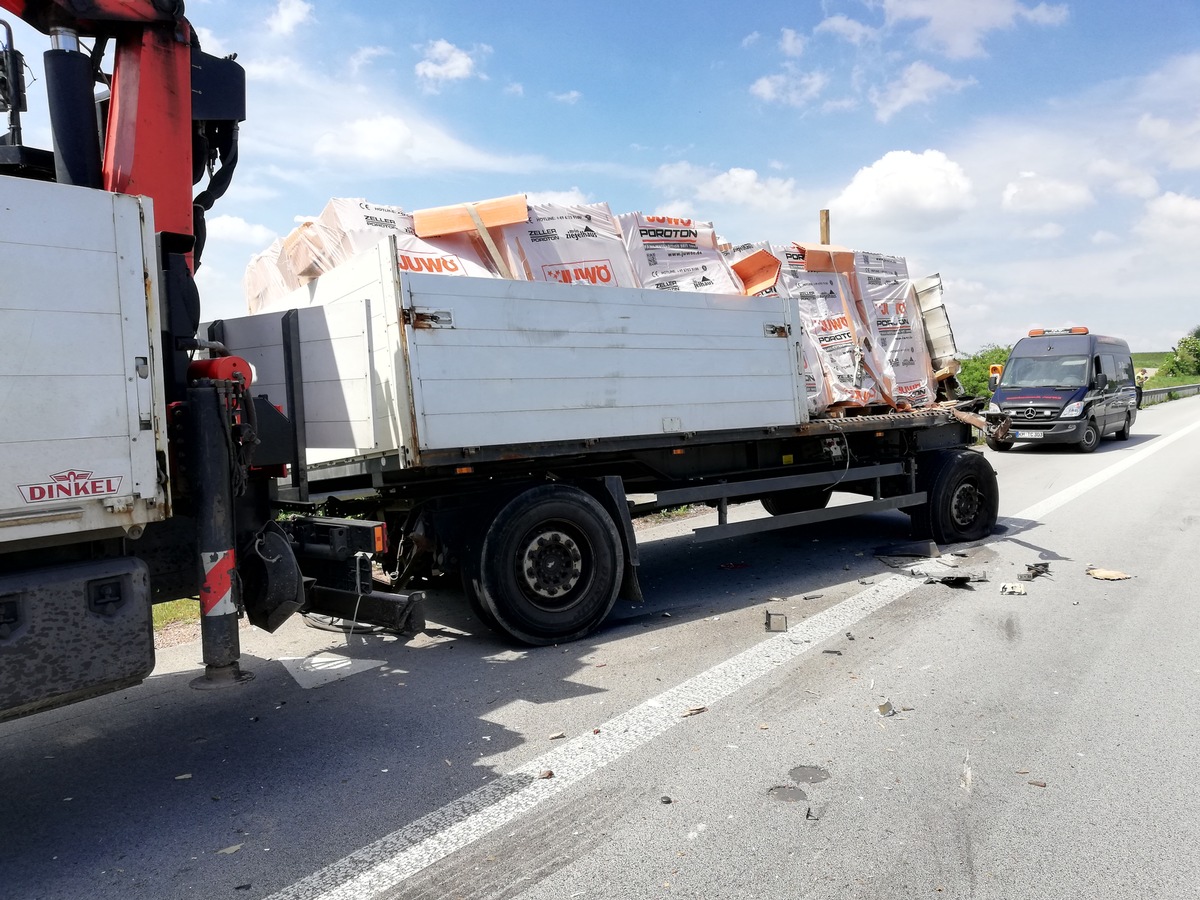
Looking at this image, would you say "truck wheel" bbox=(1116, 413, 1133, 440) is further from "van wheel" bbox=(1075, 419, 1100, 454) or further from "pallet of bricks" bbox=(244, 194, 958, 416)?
"pallet of bricks" bbox=(244, 194, 958, 416)

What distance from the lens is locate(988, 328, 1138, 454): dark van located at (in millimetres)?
18625

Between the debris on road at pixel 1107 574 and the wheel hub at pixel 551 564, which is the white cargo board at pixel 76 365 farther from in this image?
the debris on road at pixel 1107 574

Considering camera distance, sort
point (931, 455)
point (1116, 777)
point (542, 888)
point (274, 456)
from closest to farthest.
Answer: point (542, 888) < point (1116, 777) < point (274, 456) < point (931, 455)

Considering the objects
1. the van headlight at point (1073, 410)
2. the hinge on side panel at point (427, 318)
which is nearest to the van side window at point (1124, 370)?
the van headlight at point (1073, 410)

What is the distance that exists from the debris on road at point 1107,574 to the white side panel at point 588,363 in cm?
302

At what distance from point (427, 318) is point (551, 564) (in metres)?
1.87

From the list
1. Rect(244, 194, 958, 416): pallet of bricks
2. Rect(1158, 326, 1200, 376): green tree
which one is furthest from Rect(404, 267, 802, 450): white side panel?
Rect(1158, 326, 1200, 376): green tree

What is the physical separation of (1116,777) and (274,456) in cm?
427

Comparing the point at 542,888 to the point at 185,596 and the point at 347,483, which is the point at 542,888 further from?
the point at 347,483

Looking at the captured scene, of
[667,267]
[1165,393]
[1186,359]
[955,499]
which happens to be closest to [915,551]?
[955,499]

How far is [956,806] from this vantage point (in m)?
3.44

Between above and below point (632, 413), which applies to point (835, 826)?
below

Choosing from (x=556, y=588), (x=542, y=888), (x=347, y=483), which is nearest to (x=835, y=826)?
(x=542, y=888)

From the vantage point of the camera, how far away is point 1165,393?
4069 cm
